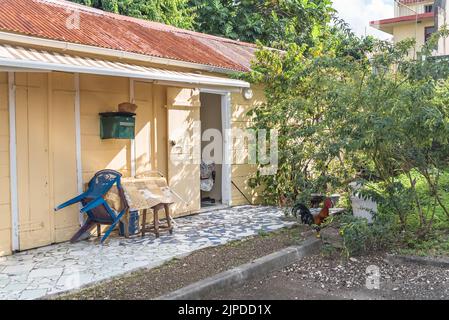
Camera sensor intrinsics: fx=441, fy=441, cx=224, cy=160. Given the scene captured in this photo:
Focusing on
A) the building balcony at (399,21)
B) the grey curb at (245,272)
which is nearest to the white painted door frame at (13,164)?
the grey curb at (245,272)

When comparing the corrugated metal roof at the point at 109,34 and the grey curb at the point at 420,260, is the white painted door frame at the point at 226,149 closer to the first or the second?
the corrugated metal roof at the point at 109,34

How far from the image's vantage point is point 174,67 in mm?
8812

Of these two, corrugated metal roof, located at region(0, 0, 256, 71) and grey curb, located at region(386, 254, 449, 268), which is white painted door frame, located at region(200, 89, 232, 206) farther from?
grey curb, located at region(386, 254, 449, 268)

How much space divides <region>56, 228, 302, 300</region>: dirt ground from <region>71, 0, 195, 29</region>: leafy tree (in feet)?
49.8

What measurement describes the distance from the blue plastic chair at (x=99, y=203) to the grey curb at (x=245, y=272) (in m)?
2.41

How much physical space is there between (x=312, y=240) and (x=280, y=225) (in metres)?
1.36

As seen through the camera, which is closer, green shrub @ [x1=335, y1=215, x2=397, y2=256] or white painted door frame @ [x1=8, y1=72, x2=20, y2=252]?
green shrub @ [x1=335, y1=215, x2=397, y2=256]

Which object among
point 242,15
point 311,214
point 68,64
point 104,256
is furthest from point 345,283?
point 242,15

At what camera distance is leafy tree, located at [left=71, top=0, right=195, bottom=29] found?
63.1 ft

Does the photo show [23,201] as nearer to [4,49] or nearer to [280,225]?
[4,49]

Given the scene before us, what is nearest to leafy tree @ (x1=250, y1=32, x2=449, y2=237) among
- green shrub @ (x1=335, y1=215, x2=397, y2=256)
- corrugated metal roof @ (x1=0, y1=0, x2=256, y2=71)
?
green shrub @ (x1=335, y1=215, x2=397, y2=256)

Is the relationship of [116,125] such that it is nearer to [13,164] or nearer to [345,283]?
[13,164]

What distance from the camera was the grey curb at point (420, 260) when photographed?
606cm

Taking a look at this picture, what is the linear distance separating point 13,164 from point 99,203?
4.57ft
